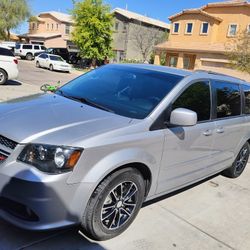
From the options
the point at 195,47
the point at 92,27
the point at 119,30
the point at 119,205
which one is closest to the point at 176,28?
the point at 195,47

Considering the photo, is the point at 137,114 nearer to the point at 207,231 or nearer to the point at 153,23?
the point at 207,231

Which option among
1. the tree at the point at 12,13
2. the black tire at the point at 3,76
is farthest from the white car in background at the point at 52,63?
the tree at the point at 12,13

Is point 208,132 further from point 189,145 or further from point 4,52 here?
point 4,52

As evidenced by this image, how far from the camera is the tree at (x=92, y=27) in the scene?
30.0 m

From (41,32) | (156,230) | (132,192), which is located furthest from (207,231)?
(41,32)

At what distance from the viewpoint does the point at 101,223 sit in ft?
10.3

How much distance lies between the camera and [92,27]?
98.5 feet

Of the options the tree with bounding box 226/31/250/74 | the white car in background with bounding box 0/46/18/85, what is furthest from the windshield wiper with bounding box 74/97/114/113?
the tree with bounding box 226/31/250/74

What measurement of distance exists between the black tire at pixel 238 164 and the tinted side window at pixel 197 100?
158cm

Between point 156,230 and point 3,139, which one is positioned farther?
point 156,230

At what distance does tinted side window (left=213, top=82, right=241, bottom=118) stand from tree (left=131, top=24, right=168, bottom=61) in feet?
129

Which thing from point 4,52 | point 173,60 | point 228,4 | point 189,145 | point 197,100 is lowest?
point 189,145

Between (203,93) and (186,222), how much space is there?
1570 millimetres

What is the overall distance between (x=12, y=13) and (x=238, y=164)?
2025 inches
